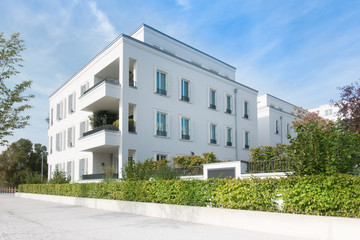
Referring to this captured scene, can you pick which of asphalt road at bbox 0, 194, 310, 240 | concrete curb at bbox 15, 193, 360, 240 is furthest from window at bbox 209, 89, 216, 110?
asphalt road at bbox 0, 194, 310, 240

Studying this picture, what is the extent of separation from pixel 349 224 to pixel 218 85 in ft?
78.9

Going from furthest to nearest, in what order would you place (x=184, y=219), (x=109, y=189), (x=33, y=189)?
(x=33, y=189)
(x=109, y=189)
(x=184, y=219)

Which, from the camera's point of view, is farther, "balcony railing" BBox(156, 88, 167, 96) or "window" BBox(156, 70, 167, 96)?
"window" BBox(156, 70, 167, 96)

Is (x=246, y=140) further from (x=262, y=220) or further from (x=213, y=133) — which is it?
(x=262, y=220)

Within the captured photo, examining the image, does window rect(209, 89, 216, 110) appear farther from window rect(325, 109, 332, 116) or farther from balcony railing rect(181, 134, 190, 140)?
window rect(325, 109, 332, 116)

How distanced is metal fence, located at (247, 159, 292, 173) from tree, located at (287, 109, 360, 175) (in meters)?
6.02

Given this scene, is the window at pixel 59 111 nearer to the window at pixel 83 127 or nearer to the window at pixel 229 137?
the window at pixel 83 127

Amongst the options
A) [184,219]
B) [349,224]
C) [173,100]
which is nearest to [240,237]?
[349,224]

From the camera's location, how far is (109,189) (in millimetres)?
15883

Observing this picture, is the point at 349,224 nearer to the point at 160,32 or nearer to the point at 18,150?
the point at 160,32

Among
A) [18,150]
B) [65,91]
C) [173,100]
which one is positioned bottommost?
[18,150]

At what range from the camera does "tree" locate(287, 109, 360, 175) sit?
8.69 m

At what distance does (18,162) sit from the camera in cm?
5397

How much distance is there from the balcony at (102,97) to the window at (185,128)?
18.2ft
